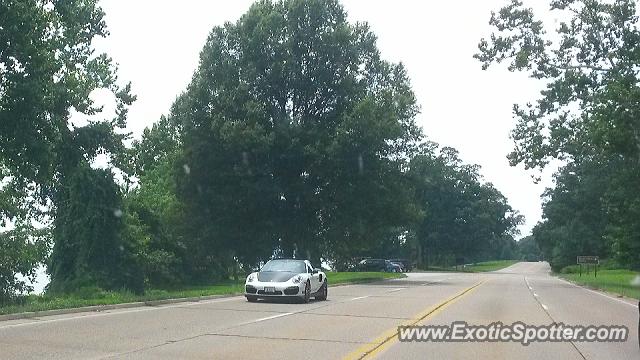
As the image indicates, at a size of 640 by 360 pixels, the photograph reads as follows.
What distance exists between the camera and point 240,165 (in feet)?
133

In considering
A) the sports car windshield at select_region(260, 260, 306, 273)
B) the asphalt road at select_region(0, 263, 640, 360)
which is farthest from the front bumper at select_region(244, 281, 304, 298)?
the sports car windshield at select_region(260, 260, 306, 273)

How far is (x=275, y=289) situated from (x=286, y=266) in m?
1.89

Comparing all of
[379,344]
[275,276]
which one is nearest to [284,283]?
[275,276]

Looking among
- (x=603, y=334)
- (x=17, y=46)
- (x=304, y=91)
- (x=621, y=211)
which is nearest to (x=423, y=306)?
(x=603, y=334)

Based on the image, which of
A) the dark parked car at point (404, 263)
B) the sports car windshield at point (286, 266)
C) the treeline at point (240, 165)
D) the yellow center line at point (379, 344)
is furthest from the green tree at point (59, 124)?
the dark parked car at point (404, 263)

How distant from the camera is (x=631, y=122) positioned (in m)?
31.7

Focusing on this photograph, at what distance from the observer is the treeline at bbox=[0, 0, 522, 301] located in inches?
1379

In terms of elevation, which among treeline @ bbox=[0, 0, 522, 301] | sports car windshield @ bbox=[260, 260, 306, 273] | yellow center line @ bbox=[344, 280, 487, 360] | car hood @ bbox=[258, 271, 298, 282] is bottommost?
yellow center line @ bbox=[344, 280, 487, 360]

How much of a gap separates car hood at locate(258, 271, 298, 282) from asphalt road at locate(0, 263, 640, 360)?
1.49 m

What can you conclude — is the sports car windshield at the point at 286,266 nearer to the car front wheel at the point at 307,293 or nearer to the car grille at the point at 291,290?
the car front wheel at the point at 307,293

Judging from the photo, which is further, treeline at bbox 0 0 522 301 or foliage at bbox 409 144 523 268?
foliage at bbox 409 144 523 268

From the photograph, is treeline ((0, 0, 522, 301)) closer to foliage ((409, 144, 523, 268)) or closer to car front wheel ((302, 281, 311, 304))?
car front wheel ((302, 281, 311, 304))

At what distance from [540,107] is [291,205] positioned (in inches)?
650

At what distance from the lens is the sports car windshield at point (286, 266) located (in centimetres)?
2232
